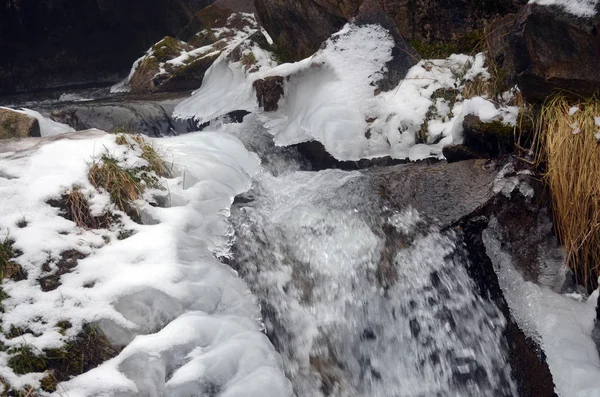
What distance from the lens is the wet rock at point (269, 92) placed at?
5.89 m

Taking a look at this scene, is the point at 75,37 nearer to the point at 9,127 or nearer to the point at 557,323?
the point at 9,127

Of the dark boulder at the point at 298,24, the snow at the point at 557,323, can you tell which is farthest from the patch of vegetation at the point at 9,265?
the dark boulder at the point at 298,24

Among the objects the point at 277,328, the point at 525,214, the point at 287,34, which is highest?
the point at 287,34

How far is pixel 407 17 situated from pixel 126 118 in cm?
382

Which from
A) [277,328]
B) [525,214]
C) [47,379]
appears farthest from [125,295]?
[525,214]

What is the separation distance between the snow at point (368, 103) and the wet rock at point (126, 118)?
161 cm

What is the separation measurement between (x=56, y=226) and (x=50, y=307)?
0.58 metres

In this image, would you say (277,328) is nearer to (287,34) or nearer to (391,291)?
(391,291)

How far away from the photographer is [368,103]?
16.0ft

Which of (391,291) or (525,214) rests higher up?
(525,214)

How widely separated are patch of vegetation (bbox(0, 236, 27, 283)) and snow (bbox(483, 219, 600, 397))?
2.62 metres

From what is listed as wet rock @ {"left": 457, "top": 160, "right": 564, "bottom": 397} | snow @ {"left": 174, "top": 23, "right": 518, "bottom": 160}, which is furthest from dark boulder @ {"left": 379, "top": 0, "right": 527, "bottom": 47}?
wet rock @ {"left": 457, "top": 160, "right": 564, "bottom": 397}

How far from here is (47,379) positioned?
2074 millimetres

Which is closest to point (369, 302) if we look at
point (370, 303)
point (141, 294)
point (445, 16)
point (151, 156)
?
point (370, 303)
